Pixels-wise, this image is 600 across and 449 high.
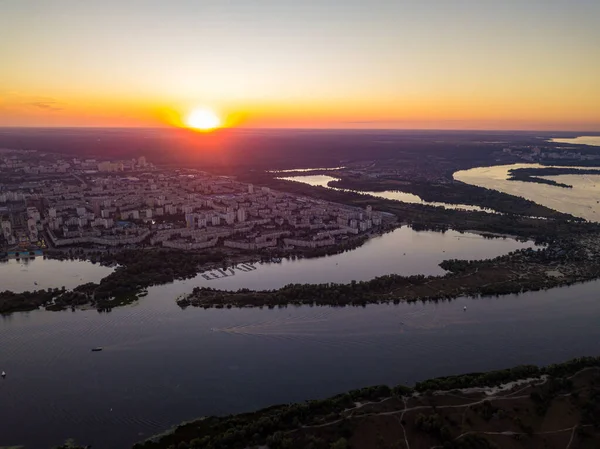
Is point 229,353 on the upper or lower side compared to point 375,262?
lower

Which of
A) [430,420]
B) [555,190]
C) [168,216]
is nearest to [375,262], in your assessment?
[430,420]

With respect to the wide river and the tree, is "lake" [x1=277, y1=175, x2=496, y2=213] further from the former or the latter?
the tree

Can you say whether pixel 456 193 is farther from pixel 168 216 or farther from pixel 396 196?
pixel 168 216

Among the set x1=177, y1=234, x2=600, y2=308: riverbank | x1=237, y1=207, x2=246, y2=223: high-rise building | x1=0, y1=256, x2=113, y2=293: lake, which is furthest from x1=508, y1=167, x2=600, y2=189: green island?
x1=0, y1=256, x2=113, y2=293: lake

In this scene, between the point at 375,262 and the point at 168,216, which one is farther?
the point at 168,216

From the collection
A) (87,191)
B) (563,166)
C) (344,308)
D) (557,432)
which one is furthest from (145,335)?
(563,166)

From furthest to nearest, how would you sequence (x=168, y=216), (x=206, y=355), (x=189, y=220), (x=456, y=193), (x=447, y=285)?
(x=456, y=193), (x=168, y=216), (x=189, y=220), (x=447, y=285), (x=206, y=355)

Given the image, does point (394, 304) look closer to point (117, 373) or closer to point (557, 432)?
point (557, 432)
